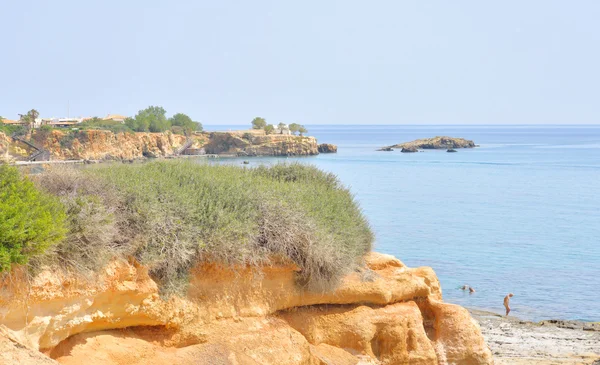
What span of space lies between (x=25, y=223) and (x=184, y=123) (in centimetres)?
12225

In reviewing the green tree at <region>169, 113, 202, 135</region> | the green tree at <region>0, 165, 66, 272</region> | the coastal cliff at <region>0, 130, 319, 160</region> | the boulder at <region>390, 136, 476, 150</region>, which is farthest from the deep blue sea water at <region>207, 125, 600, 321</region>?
the boulder at <region>390, 136, 476, 150</region>

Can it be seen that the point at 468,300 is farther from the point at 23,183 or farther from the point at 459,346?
the point at 23,183

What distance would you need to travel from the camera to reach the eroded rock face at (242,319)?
1002cm

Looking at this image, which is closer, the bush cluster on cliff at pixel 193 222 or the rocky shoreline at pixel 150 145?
the bush cluster on cliff at pixel 193 222

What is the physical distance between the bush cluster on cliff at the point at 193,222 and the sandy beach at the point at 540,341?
21.0 ft

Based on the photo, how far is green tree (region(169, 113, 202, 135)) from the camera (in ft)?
421

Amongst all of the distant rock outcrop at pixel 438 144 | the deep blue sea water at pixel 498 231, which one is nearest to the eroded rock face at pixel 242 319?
the deep blue sea water at pixel 498 231

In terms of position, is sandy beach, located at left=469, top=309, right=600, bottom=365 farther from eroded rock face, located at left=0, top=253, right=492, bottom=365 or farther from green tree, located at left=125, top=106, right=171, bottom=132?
green tree, located at left=125, top=106, right=171, bottom=132

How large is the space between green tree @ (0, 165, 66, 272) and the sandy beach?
11.5 meters

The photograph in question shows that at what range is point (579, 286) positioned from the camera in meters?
27.0

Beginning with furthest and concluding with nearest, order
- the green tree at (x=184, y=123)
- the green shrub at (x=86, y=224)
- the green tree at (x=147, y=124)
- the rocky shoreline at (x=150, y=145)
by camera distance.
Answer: the green tree at (x=184, y=123)
the green tree at (x=147, y=124)
the rocky shoreline at (x=150, y=145)
the green shrub at (x=86, y=224)

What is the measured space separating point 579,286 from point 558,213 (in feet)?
72.3

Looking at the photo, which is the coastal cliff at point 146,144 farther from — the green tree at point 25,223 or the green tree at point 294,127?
the green tree at point 25,223

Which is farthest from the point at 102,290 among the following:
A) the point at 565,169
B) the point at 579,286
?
the point at 565,169
